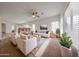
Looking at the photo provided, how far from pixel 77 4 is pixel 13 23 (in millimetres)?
1503

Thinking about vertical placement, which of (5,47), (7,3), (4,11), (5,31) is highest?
(7,3)

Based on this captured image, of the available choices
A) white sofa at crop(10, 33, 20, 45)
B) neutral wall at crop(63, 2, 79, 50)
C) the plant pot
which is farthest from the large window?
white sofa at crop(10, 33, 20, 45)

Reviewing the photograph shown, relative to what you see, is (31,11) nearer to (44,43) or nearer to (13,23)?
(13,23)

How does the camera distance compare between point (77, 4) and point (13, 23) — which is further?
point (13, 23)

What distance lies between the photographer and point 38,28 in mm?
3082

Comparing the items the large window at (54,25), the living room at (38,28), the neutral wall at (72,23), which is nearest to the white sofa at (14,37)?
the living room at (38,28)

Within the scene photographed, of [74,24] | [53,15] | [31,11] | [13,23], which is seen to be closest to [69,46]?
[74,24]

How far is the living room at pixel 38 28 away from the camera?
2908 millimetres

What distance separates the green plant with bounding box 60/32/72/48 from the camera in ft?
9.50

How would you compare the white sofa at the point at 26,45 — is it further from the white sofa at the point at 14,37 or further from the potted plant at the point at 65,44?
the potted plant at the point at 65,44

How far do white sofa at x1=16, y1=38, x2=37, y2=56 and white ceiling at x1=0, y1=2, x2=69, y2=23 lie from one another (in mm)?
463

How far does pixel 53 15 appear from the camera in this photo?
3.00 meters

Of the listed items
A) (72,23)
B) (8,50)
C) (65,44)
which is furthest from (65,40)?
(8,50)

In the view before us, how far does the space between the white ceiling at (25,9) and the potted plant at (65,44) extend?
57 cm
